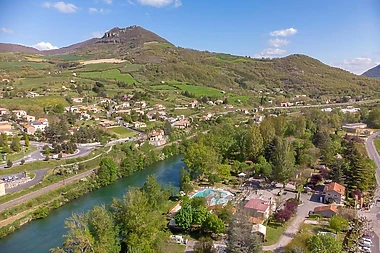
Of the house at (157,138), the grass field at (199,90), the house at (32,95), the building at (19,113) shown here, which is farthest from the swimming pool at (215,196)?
the grass field at (199,90)

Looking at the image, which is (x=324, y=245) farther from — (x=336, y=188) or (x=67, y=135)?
(x=67, y=135)

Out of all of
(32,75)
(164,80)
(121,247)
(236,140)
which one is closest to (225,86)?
(164,80)

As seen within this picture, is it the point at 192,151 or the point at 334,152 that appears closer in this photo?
the point at 192,151

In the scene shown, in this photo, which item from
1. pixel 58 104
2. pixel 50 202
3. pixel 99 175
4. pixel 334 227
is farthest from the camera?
pixel 58 104

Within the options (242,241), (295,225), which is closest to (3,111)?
(295,225)

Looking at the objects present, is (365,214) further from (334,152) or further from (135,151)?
(135,151)

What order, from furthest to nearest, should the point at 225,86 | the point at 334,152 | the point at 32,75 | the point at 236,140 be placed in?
the point at 225,86 < the point at 32,75 < the point at 236,140 < the point at 334,152

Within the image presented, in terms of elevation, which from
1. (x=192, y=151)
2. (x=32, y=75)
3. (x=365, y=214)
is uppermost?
(x=32, y=75)

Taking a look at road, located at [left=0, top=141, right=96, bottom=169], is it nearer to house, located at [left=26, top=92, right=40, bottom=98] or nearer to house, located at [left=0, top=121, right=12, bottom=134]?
house, located at [left=0, top=121, right=12, bottom=134]
